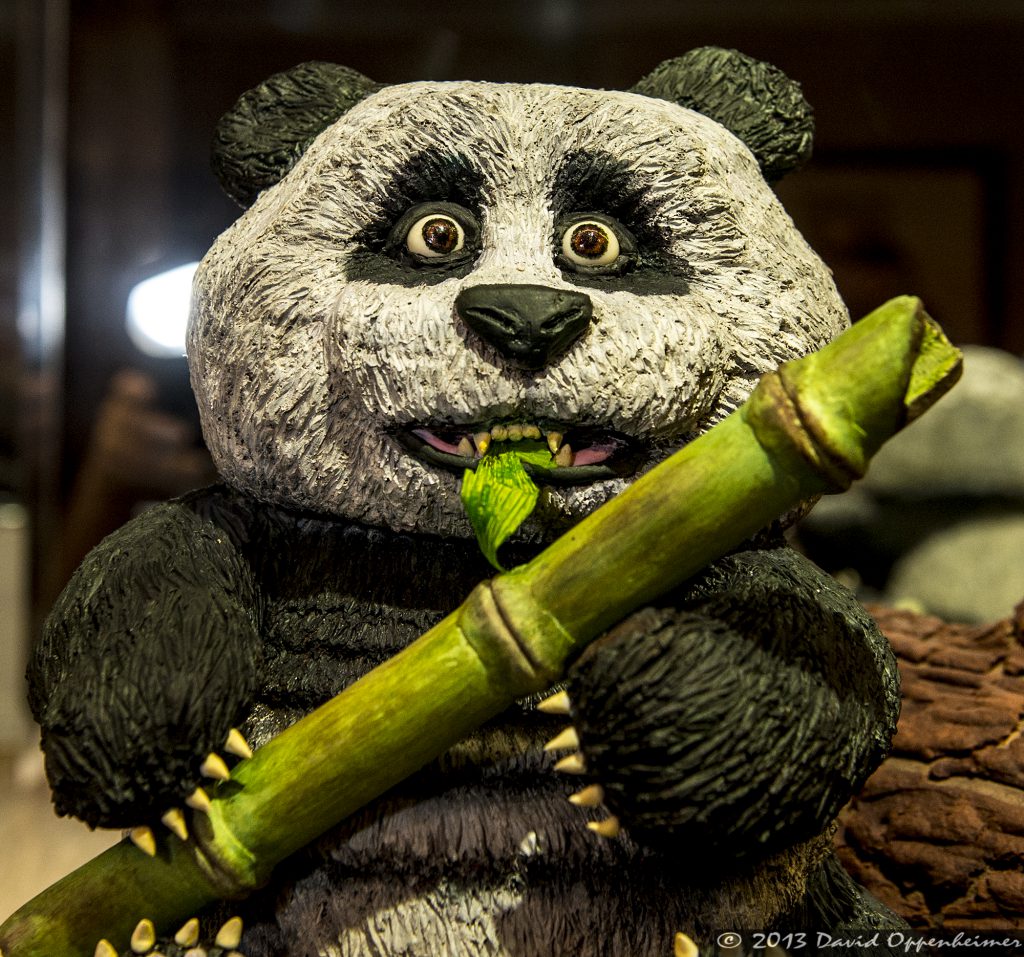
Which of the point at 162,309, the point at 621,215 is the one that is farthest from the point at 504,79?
the point at 621,215

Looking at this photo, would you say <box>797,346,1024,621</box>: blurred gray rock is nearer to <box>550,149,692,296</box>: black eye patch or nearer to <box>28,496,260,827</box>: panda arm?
<box>550,149,692,296</box>: black eye patch

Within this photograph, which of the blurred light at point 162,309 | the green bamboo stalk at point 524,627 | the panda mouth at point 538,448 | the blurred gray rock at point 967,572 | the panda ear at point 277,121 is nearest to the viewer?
the green bamboo stalk at point 524,627

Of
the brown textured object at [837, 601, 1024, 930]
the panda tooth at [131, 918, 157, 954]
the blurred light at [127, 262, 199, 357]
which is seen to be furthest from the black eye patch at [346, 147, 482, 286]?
the blurred light at [127, 262, 199, 357]

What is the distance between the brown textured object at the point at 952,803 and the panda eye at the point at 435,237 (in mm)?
545

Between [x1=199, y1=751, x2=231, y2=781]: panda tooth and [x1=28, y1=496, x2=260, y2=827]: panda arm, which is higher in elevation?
[x1=28, y1=496, x2=260, y2=827]: panda arm

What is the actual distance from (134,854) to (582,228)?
44cm

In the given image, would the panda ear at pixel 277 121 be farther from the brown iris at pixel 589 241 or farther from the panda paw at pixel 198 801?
the panda paw at pixel 198 801

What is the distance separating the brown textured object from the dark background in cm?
Answer: 56

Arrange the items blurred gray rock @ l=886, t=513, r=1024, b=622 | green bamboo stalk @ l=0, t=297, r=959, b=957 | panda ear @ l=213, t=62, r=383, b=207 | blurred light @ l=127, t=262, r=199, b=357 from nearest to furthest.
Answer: green bamboo stalk @ l=0, t=297, r=959, b=957 → panda ear @ l=213, t=62, r=383, b=207 → blurred light @ l=127, t=262, r=199, b=357 → blurred gray rock @ l=886, t=513, r=1024, b=622

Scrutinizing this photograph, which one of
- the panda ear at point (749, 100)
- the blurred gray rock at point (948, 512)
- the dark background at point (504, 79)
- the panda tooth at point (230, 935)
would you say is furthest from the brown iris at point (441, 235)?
the blurred gray rock at point (948, 512)

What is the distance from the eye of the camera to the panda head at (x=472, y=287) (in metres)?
0.61

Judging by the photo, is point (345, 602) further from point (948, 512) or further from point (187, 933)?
point (948, 512)

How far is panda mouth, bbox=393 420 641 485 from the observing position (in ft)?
2.04

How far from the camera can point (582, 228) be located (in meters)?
0.66
